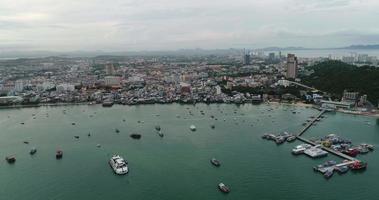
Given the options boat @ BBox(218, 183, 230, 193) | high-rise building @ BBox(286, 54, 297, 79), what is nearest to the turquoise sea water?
boat @ BBox(218, 183, 230, 193)

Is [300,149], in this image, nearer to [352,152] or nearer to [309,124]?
[352,152]

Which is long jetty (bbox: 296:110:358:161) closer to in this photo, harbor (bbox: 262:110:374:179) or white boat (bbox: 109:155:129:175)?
harbor (bbox: 262:110:374:179)

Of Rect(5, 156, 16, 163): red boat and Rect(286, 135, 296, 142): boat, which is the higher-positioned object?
Rect(286, 135, 296, 142): boat

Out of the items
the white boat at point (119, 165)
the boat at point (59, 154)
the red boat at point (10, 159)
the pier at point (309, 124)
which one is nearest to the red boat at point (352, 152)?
the pier at point (309, 124)

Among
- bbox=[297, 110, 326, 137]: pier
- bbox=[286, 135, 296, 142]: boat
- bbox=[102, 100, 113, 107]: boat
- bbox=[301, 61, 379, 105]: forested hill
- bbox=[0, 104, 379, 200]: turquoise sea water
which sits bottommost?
bbox=[102, 100, 113, 107]: boat

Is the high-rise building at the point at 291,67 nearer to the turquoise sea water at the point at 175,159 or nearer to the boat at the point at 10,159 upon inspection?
the turquoise sea water at the point at 175,159

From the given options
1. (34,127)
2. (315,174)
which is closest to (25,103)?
(34,127)

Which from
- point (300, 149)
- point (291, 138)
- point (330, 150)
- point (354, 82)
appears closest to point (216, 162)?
point (300, 149)
